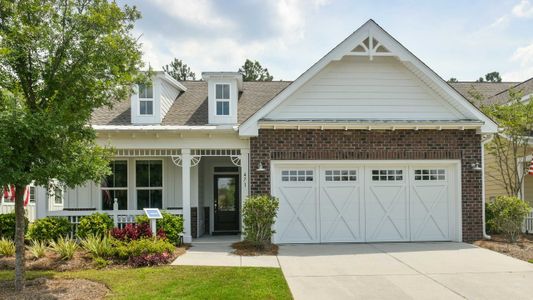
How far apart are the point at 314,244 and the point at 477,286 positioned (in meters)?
5.31

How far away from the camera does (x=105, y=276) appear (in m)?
8.48

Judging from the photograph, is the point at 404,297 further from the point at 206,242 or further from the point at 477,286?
the point at 206,242

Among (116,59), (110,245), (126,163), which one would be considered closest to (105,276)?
(110,245)

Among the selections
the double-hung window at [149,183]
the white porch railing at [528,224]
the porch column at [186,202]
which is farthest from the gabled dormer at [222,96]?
the white porch railing at [528,224]

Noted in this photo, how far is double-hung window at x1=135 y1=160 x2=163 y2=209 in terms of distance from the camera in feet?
47.1

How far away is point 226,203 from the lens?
16.1 metres

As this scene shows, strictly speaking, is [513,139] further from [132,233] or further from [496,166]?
[132,233]

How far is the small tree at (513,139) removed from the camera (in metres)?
13.9

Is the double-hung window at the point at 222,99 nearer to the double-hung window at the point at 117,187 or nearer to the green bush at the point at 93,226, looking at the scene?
the double-hung window at the point at 117,187

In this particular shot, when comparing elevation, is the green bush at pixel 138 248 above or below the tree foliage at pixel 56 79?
below

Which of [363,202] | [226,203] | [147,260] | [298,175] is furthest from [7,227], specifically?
[363,202]

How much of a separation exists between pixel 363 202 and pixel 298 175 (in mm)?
2000

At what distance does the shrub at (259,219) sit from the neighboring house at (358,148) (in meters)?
1.10

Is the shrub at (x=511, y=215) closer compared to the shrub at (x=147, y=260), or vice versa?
the shrub at (x=147, y=260)
